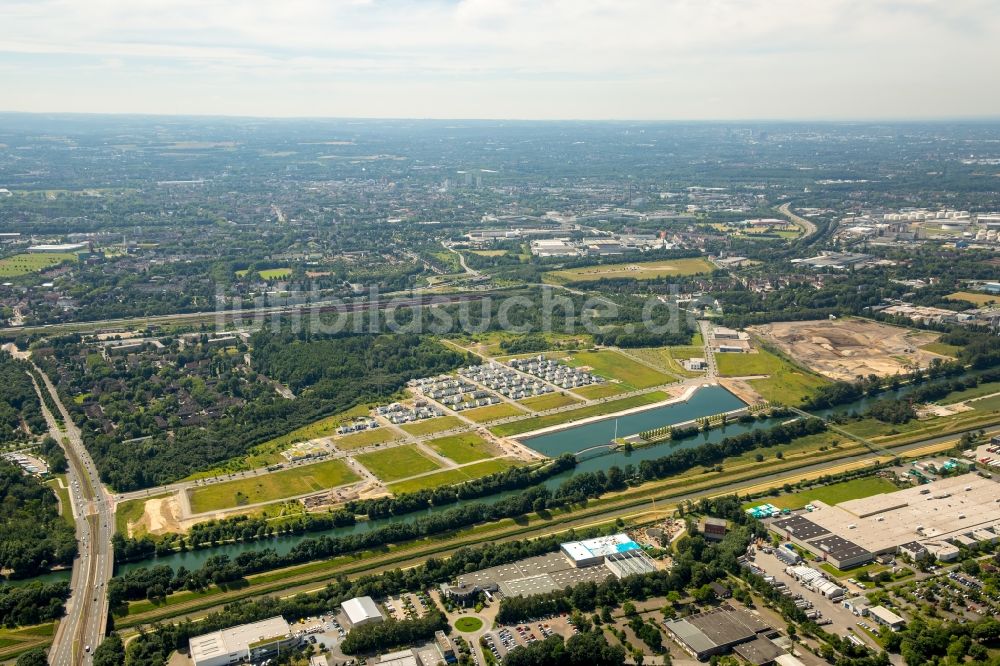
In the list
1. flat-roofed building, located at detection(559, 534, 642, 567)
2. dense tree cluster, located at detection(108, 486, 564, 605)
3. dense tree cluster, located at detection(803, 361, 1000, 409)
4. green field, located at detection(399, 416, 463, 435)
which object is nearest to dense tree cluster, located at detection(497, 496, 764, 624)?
flat-roofed building, located at detection(559, 534, 642, 567)

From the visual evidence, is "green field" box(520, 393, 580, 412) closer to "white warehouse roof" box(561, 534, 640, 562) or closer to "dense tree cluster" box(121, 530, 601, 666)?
"dense tree cluster" box(121, 530, 601, 666)

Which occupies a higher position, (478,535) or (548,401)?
(548,401)

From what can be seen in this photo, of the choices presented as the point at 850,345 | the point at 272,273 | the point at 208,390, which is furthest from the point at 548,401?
the point at 272,273

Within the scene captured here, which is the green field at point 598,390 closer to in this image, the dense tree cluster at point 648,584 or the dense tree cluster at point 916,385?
the dense tree cluster at point 916,385

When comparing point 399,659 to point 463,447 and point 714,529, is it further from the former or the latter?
point 463,447

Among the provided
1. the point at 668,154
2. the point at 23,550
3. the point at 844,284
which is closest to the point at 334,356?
the point at 23,550

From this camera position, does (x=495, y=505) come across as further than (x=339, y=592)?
Yes
